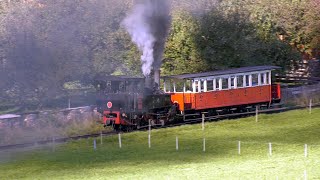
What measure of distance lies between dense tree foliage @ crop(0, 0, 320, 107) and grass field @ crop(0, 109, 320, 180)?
26.8 feet

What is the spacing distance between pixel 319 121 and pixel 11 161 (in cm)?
1675

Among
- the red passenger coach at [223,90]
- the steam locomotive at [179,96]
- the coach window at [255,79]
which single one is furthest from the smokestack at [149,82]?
the coach window at [255,79]

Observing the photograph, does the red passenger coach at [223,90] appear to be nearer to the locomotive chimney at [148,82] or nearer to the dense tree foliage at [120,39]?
the locomotive chimney at [148,82]

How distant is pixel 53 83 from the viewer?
136 ft

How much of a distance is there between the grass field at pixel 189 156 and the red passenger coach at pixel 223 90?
2100 millimetres

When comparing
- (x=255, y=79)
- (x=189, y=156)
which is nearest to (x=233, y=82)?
(x=255, y=79)

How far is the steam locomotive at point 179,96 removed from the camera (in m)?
35.9

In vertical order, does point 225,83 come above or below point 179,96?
above

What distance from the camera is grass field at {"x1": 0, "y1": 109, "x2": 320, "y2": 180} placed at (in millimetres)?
25328

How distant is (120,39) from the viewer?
158 ft

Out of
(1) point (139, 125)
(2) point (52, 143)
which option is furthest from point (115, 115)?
(2) point (52, 143)

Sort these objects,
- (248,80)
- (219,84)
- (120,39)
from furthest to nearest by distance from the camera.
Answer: (120,39) → (248,80) → (219,84)

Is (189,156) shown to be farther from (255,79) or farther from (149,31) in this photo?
(255,79)

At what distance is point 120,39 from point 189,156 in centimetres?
2027
